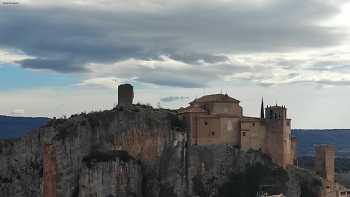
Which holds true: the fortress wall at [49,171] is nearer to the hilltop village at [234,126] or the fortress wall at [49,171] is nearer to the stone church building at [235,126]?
the hilltop village at [234,126]

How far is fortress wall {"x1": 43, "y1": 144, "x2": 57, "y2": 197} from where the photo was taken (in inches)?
3329

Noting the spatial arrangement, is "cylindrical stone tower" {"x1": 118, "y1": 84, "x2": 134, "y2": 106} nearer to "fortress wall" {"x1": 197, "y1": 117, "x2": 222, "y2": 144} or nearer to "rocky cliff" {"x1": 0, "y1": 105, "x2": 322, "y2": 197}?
"rocky cliff" {"x1": 0, "y1": 105, "x2": 322, "y2": 197}

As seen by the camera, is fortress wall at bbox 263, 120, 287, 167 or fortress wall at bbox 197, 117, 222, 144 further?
fortress wall at bbox 263, 120, 287, 167

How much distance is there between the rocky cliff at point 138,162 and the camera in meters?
82.4

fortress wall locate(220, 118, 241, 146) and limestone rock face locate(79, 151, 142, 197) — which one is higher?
fortress wall locate(220, 118, 241, 146)

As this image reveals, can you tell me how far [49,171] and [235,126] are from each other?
2462cm

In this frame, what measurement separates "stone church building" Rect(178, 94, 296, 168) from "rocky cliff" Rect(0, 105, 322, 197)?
129 centimetres

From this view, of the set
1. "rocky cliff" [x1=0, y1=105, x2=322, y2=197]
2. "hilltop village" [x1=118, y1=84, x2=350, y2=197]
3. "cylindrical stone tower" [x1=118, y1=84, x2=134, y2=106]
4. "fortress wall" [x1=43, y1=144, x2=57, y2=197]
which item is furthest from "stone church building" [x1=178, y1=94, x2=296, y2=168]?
"fortress wall" [x1=43, y1=144, x2=57, y2=197]

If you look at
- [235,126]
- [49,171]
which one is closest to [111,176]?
[49,171]

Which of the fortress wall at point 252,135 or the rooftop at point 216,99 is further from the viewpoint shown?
the rooftop at point 216,99

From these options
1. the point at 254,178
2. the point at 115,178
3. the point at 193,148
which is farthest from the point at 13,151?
the point at 254,178

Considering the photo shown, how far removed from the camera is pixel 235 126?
87062mm

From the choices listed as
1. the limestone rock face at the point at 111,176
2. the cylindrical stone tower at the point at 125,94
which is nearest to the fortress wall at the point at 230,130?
the limestone rock face at the point at 111,176

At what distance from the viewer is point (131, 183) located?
271ft
